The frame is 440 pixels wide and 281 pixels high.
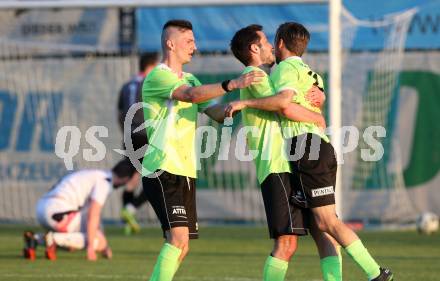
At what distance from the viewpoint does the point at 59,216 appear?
42.7 ft

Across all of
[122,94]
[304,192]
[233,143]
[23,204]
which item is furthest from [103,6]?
[304,192]

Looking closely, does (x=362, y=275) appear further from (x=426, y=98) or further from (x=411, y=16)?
(x=411, y=16)

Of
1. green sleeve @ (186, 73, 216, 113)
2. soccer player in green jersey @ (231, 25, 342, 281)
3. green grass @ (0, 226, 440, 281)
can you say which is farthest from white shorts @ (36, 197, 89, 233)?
soccer player in green jersey @ (231, 25, 342, 281)

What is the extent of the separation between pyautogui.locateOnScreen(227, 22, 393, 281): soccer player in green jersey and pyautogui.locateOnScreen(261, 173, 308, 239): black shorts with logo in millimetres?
90

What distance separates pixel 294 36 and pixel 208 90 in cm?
83

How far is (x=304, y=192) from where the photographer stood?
8211 mm

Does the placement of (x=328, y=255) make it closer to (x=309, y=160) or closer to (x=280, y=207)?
(x=280, y=207)

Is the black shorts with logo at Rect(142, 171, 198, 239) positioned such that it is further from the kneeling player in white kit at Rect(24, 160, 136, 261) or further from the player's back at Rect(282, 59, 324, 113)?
the kneeling player in white kit at Rect(24, 160, 136, 261)

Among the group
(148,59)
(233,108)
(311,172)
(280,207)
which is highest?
(148,59)

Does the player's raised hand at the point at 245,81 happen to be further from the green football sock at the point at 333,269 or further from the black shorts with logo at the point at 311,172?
the green football sock at the point at 333,269

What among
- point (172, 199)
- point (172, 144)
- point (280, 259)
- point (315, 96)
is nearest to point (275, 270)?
point (280, 259)

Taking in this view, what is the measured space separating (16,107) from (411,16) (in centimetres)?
702

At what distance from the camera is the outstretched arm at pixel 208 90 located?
7.86 metres

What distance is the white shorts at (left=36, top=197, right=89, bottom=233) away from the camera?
13.0 m
